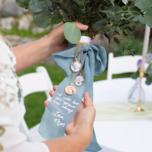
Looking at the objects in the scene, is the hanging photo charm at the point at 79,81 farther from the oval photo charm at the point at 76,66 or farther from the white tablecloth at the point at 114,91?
the white tablecloth at the point at 114,91

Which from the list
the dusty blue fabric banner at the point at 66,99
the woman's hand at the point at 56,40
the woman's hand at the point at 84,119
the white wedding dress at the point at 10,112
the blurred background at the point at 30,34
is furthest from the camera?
the blurred background at the point at 30,34

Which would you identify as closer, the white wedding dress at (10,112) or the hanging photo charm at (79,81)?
the white wedding dress at (10,112)

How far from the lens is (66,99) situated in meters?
0.80

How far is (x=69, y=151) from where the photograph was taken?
0.56 metres

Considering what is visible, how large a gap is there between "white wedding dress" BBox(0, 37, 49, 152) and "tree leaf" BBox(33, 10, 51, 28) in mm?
317

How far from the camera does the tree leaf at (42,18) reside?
79 cm

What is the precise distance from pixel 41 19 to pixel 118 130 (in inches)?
25.8

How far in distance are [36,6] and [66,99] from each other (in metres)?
0.40

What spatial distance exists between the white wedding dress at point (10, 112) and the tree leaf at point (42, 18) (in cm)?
32

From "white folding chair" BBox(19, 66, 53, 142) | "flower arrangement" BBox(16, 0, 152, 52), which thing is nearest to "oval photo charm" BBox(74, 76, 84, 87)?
"flower arrangement" BBox(16, 0, 152, 52)

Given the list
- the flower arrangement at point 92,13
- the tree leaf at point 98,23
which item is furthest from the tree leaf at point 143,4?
the tree leaf at point 98,23

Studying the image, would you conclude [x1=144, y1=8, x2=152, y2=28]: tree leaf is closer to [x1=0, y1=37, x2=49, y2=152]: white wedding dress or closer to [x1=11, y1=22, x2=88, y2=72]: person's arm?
[x1=11, y1=22, x2=88, y2=72]: person's arm

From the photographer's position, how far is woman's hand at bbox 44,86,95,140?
67 centimetres

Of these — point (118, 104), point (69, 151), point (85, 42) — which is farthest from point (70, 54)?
point (118, 104)
